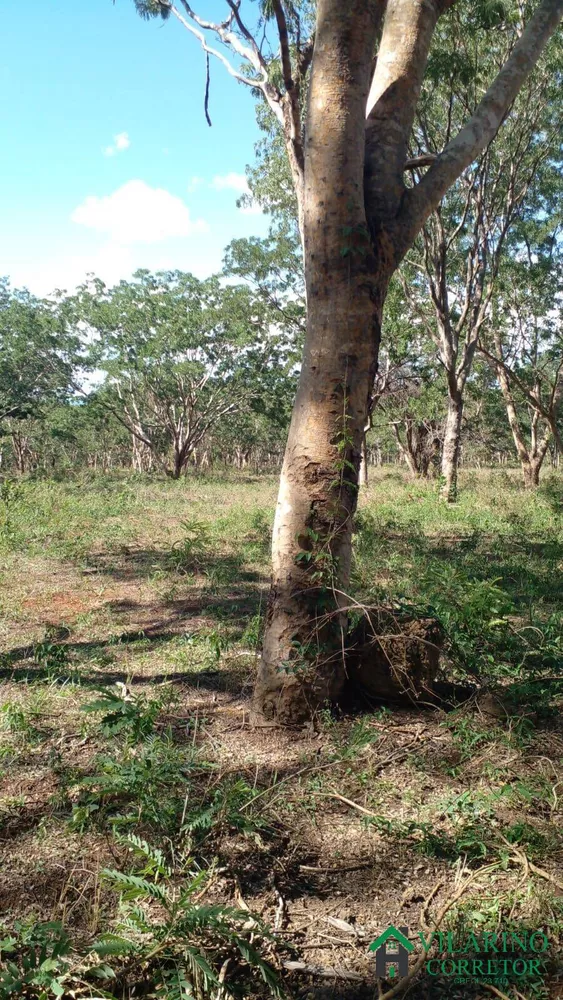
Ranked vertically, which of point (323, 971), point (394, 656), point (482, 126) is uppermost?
point (482, 126)

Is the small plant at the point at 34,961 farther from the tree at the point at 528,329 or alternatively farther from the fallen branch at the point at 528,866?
the tree at the point at 528,329

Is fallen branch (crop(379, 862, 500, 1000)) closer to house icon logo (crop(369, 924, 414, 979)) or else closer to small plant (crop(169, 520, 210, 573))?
house icon logo (crop(369, 924, 414, 979))

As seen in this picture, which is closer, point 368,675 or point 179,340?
point 368,675

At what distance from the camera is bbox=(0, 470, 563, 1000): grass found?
1746 millimetres

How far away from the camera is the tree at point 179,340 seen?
2130 cm

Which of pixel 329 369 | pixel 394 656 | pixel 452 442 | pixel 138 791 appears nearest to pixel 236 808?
pixel 138 791

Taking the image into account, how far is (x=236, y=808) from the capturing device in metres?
2.38

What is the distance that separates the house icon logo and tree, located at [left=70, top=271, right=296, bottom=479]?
20.1 m

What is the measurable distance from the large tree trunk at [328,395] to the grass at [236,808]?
0.35 meters

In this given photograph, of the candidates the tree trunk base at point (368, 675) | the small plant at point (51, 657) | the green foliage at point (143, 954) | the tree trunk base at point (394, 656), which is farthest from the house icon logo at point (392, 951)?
the small plant at point (51, 657)

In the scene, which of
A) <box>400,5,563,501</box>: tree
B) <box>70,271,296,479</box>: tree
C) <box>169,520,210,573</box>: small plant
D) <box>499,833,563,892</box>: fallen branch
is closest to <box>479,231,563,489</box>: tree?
<box>400,5,563,501</box>: tree

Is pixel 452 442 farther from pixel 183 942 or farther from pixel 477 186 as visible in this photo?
pixel 183 942

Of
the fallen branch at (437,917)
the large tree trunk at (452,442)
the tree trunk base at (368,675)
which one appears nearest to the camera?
the fallen branch at (437,917)

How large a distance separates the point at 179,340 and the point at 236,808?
20.6 m
